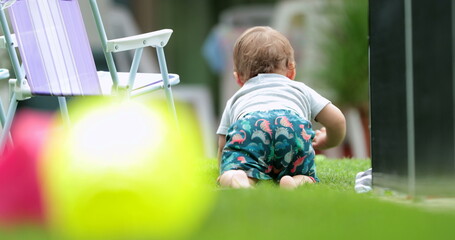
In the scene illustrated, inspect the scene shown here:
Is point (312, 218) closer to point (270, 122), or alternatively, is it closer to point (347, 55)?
point (270, 122)

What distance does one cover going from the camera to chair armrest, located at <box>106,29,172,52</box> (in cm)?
374

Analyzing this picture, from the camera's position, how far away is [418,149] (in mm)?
2547

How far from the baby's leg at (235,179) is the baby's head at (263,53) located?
0.52m

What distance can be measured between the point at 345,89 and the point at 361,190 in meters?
5.04

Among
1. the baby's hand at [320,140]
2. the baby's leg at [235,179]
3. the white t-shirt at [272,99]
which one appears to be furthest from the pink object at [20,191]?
the baby's hand at [320,140]

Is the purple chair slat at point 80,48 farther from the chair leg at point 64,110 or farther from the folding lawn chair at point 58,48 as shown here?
the chair leg at point 64,110

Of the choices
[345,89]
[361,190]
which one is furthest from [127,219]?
[345,89]

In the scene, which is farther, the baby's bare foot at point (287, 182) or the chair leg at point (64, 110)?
the chair leg at point (64, 110)

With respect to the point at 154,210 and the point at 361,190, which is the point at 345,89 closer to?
the point at 361,190

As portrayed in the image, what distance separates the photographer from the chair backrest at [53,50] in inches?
148

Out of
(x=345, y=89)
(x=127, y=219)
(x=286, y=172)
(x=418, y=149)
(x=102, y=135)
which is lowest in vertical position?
(x=345, y=89)

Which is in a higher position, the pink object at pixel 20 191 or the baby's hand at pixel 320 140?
the pink object at pixel 20 191

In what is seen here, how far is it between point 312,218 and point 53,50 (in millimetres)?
1913

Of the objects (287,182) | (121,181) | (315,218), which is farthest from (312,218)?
(287,182)
